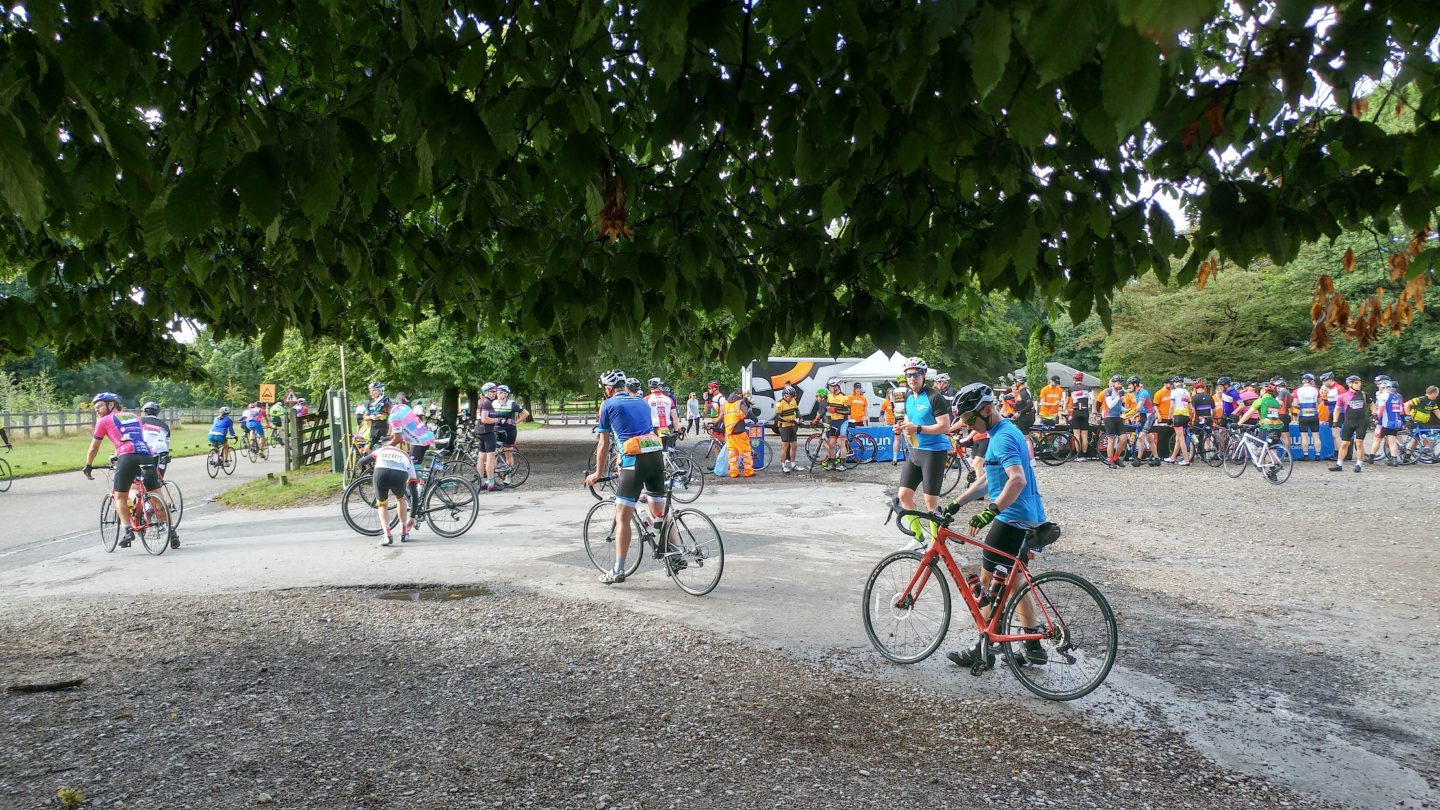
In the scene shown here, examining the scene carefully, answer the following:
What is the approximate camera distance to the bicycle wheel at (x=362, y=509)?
10.6 metres

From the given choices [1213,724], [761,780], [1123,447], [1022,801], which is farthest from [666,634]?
[1123,447]

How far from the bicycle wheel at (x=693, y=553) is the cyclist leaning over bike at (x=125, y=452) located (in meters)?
6.39

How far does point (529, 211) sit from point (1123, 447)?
17851 millimetres

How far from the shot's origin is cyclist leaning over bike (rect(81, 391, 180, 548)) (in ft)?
32.0

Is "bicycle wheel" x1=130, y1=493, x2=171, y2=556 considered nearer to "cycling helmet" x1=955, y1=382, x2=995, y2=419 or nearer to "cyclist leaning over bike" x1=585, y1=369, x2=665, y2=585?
"cyclist leaning over bike" x1=585, y1=369, x2=665, y2=585

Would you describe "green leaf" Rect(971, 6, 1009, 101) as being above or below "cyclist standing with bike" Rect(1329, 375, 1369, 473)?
above

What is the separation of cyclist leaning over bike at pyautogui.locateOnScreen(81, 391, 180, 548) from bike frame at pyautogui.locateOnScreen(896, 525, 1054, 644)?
346 inches

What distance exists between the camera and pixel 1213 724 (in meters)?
4.48

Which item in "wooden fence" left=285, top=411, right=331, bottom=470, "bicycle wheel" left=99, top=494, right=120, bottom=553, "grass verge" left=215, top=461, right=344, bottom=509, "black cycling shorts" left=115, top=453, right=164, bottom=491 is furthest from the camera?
"wooden fence" left=285, top=411, right=331, bottom=470

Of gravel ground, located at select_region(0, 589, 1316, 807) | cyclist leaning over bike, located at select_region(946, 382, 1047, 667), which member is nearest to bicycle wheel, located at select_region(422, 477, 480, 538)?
gravel ground, located at select_region(0, 589, 1316, 807)

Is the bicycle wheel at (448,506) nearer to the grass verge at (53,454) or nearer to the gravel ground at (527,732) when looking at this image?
the gravel ground at (527,732)

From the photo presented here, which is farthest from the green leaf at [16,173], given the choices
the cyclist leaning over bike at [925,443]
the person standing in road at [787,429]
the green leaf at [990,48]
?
the person standing in road at [787,429]

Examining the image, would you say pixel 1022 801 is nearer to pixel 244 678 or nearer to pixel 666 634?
pixel 666 634

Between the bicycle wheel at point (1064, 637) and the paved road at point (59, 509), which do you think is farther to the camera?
the paved road at point (59, 509)
